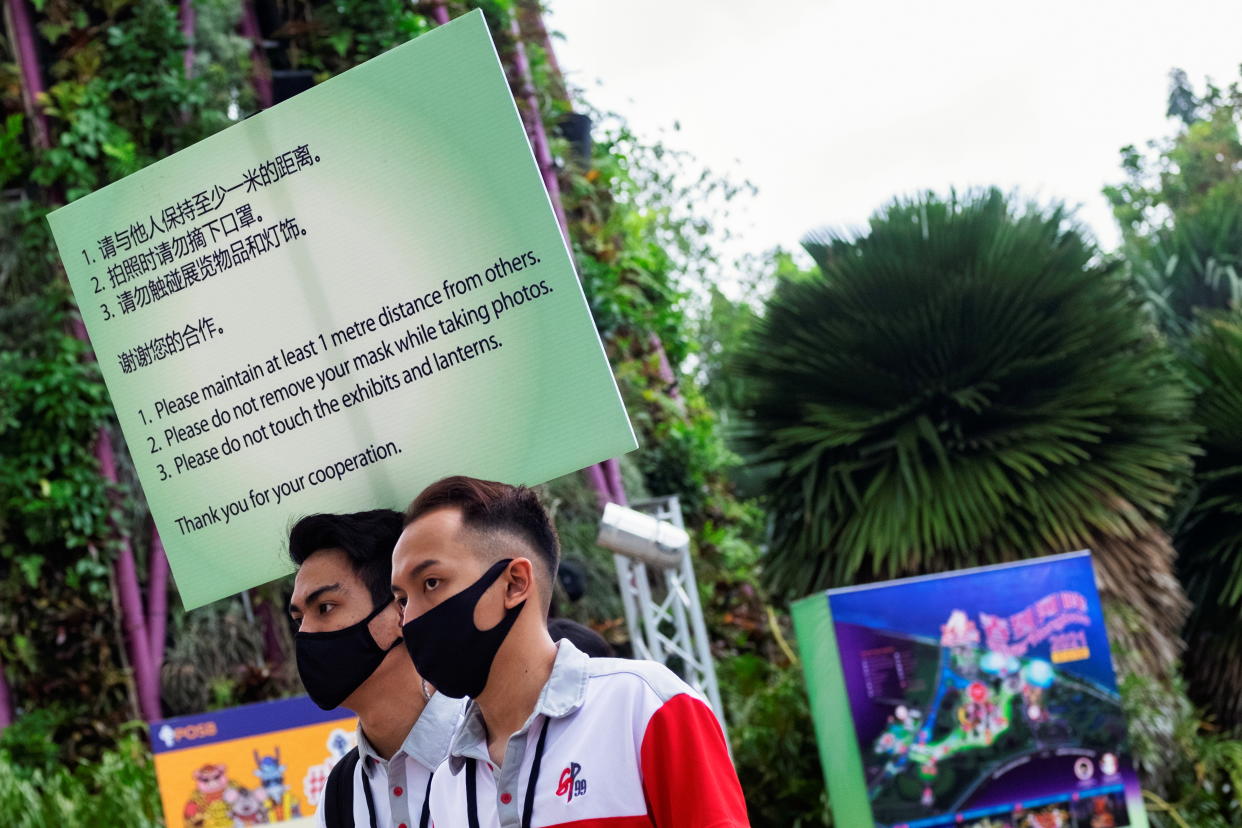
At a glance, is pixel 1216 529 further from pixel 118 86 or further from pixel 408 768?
pixel 408 768

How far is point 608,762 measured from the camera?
1907 millimetres

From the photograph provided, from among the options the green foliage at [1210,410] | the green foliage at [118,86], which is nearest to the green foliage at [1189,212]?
the green foliage at [1210,410]

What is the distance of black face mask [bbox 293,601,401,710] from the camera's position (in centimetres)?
225

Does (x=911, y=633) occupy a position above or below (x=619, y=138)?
below

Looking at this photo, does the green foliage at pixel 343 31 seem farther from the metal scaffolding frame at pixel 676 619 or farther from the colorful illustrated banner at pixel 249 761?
the colorful illustrated banner at pixel 249 761

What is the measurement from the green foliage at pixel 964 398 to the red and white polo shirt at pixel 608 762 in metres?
7.23

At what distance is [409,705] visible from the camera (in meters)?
2.33

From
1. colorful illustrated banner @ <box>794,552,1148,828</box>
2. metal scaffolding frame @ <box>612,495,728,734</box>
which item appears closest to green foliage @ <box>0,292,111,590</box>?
metal scaffolding frame @ <box>612,495,728,734</box>

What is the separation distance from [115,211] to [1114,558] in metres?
7.89

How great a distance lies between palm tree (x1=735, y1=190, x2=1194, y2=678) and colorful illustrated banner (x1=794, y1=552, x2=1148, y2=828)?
1726 mm

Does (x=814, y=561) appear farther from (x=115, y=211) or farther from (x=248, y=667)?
(x=115, y=211)

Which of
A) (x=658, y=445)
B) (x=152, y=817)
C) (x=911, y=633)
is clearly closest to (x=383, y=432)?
(x=911, y=633)

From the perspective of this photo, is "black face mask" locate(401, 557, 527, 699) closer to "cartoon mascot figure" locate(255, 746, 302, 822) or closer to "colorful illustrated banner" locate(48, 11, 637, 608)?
"colorful illustrated banner" locate(48, 11, 637, 608)

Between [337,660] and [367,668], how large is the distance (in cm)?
5
